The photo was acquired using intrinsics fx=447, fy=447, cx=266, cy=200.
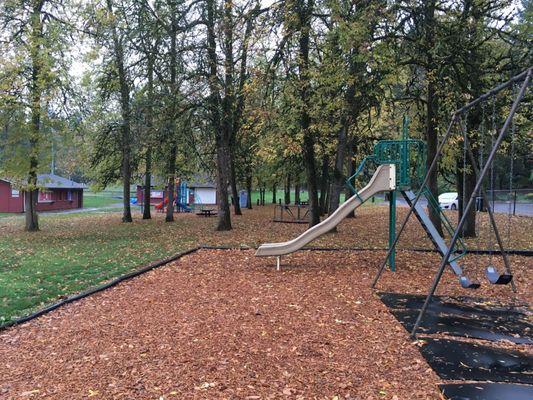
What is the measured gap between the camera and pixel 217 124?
51.8 ft

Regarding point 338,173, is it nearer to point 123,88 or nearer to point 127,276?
point 127,276

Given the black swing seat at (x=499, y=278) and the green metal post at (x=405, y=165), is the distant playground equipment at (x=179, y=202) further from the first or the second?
the black swing seat at (x=499, y=278)

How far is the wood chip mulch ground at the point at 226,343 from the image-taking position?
368 centimetres

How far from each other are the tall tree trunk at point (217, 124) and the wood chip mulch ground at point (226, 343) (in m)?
8.31

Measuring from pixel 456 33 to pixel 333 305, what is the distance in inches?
267

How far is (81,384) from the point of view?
148 inches

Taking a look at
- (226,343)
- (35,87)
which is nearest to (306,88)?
(35,87)

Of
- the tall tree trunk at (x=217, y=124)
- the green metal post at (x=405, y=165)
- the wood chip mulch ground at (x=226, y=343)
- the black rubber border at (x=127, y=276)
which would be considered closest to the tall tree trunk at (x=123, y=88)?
the tall tree trunk at (x=217, y=124)

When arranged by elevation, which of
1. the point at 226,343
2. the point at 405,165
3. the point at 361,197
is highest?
the point at 405,165

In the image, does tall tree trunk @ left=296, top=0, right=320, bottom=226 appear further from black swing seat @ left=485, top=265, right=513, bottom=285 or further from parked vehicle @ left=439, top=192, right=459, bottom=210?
parked vehicle @ left=439, top=192, right=459, bottom=210

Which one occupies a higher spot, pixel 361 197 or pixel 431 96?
pixel 431 96

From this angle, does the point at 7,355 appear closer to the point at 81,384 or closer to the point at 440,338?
the point at 81,384

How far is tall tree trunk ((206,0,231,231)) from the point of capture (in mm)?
14859

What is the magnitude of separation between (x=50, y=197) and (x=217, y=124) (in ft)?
84.4
